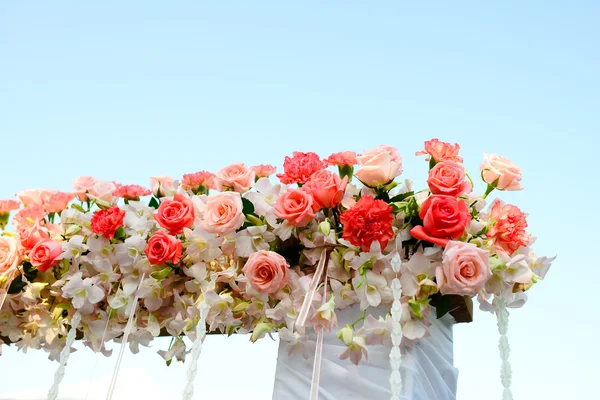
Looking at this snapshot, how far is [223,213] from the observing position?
1863 millimetres

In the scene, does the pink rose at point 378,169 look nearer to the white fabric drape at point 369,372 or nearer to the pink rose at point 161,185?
the white fabric drape at point 369,372

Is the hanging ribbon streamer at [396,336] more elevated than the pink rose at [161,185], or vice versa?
the pink rose at [161,185]

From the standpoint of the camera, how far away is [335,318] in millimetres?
1696

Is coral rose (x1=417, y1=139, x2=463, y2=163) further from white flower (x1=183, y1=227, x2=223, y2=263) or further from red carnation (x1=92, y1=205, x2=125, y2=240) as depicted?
red carnation (x1=92, y1=205, x2=125, y2=240)

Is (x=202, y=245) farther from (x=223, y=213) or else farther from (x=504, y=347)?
(x=504, y=347)

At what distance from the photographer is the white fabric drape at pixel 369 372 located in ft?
5.66

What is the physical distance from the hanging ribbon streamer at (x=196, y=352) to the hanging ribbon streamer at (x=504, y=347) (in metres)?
0.80

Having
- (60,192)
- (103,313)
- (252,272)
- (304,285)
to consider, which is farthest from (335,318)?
(60,192)

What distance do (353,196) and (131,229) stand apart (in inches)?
30.2

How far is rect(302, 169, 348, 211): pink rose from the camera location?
5.91ft

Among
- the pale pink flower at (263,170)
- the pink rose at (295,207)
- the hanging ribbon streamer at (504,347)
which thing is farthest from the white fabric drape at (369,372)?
the pale pink flower at (263,170)

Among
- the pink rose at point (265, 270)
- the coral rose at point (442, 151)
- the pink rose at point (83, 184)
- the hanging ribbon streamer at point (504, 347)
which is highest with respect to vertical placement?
the coral rose at point (442, 151)

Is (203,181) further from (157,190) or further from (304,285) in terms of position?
(304,285)

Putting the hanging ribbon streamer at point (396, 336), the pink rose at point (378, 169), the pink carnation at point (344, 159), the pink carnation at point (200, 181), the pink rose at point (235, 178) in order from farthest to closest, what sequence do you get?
the pink carnation at point (200, 181) → the pink rose at point (235, 178) → the pink carnation at point (344, 159) → the pink rose at point (378, 169) → the hanging ribbon streamer at point (396, 336)
